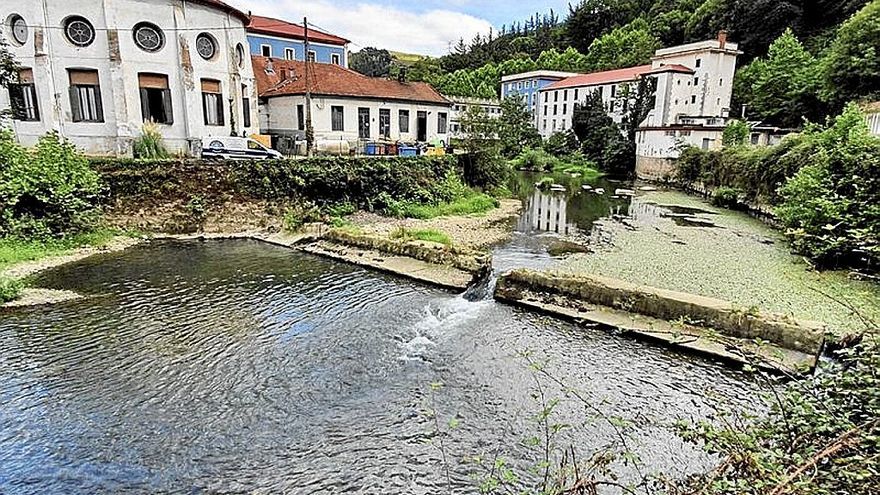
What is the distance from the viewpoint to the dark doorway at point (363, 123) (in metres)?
27.5

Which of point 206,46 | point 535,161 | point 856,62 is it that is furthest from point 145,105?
point 856,62

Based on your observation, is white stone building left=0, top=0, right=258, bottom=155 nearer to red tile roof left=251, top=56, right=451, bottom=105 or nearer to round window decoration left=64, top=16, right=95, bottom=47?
round window decoration left=64, top=16, right=95, bottom=47

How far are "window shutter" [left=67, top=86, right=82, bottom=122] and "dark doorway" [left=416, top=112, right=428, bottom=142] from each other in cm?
1635

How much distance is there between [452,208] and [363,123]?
8741 millimetres

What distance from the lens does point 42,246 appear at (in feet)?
46.1

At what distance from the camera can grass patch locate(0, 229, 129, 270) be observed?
1305 centimetres

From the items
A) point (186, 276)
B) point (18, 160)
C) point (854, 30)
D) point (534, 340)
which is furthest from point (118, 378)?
point (854, 30)

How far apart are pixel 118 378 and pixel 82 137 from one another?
15975 mm

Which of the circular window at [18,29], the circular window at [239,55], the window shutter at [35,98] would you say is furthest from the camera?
the circular window at [239,55]

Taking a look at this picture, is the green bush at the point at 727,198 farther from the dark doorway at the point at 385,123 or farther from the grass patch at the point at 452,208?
the dark doorway at the point at 385,123

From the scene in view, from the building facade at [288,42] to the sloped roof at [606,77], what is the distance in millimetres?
27573

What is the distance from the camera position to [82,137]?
64.2 feet

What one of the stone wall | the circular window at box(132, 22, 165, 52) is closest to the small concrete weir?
the circular window at box(132, 22, 165, 52)

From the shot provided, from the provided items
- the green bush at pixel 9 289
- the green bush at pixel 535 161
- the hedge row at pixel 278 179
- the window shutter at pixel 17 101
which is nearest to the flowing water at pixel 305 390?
the green bush at pixel 9 289
